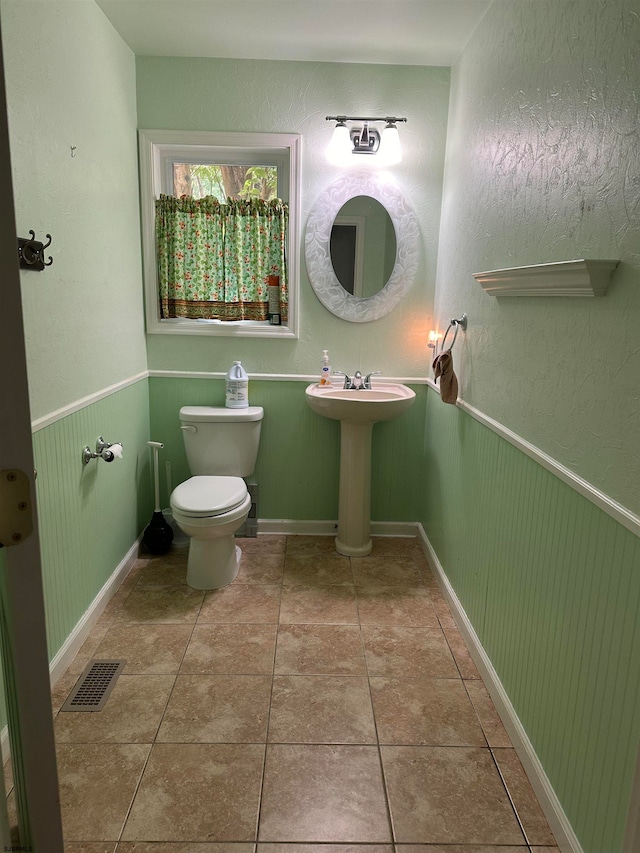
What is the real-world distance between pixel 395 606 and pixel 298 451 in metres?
1.05

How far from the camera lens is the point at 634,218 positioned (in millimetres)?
1249

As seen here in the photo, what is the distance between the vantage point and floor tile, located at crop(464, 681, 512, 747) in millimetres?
1881

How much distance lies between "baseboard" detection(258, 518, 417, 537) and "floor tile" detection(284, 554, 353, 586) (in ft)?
0.90

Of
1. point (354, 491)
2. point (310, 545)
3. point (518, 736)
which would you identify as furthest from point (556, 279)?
point (310, 545)

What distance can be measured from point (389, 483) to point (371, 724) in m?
1.61

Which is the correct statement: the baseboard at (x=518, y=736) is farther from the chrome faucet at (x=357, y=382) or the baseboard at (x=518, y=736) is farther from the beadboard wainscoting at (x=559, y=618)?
the chrome faucet at (x=357, y=382)

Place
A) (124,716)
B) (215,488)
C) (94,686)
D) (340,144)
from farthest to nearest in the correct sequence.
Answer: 1. (340,144)
2. (215,488)
3. (94,686)
4. (124,716)

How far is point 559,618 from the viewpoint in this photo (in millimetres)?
1560

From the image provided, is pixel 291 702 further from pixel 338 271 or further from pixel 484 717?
pixel 338 271

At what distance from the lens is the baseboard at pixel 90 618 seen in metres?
2.10

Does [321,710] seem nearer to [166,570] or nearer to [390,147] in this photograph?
[166,570]

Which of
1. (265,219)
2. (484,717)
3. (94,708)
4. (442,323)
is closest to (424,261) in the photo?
(442,323)

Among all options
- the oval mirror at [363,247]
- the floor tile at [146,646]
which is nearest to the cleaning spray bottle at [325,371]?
the oval mirror at [363,247]

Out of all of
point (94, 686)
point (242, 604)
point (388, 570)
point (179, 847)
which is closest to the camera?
point (179, 847)
